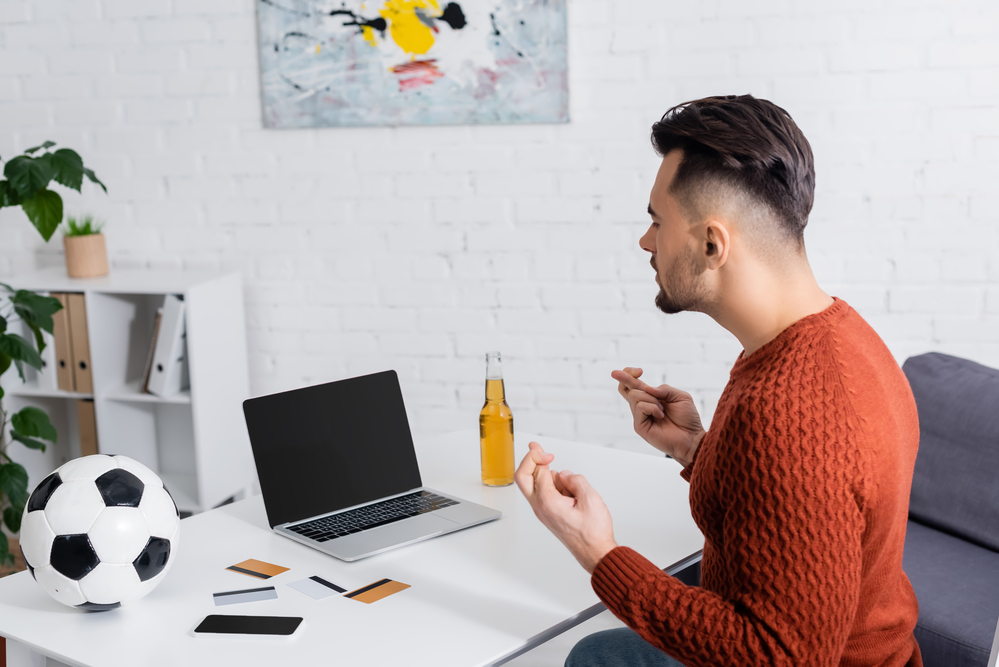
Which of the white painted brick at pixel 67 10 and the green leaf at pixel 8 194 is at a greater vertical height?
the white painted brick at pixel 67 10

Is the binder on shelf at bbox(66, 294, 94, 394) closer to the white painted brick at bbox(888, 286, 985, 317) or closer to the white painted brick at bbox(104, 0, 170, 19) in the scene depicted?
the white painted brick at bbox(104, 0, 170, 19)

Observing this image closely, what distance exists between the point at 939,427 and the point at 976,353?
0.52m

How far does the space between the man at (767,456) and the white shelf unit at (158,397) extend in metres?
1.96

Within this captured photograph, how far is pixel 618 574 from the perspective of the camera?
1.15 metres

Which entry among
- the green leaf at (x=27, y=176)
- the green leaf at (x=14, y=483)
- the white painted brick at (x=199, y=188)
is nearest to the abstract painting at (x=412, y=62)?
the white painted brick at (x=199, y=188)

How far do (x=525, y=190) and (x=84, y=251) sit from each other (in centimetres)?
145

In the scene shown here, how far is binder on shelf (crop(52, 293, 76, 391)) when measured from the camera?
2.94 m

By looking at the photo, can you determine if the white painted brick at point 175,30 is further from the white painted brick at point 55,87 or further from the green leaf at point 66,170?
the green leaf at point 66,170

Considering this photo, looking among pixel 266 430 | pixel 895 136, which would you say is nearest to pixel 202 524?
pixel 266 430

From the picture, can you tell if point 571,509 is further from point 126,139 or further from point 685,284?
point 126,139

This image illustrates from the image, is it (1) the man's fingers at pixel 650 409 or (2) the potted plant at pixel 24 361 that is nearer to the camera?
(1) the man's fingers at pixel 650 409

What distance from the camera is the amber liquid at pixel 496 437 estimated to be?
1672mm

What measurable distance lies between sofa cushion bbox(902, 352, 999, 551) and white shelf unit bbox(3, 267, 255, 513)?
207 cm

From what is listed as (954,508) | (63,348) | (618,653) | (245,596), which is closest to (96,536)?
(245,596)
